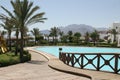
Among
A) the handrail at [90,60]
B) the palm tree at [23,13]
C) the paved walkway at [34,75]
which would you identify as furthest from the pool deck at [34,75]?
the palm tree at [23,13]

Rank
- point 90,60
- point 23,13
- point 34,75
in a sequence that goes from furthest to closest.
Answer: point 23,13 < point 90,60 < point 34,75

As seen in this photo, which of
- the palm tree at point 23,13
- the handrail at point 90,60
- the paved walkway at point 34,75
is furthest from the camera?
the palm tree at point 23,13

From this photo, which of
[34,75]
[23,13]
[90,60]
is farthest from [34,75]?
[23,13]

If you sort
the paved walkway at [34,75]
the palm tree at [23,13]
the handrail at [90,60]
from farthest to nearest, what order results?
the palm tree at [23,13]
the handrail at [90,60]
the paved walkway at [34,75]

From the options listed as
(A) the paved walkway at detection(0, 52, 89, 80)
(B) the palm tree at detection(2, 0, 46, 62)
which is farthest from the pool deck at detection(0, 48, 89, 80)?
(B) the palm tree at detection(2, 0, 46, 62)

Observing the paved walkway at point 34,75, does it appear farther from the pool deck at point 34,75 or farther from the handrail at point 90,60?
the handrail at point 90,60

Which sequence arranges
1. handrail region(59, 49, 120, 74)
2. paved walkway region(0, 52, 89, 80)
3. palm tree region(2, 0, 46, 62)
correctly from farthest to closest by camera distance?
palm tree region(2, 0, 46, 62) → handrail region(59, 49, 120, 74) → paved walkway region(0, 52, 89, 80)

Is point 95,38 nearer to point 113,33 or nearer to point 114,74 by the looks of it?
point 113,33

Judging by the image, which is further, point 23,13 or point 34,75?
point 23,13

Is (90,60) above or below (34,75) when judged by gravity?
above

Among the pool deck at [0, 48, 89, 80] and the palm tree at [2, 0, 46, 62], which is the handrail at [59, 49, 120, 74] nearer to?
the pool deck at [0, 48, 89, 80]

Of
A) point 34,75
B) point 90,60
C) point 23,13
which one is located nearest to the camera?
point 34,75

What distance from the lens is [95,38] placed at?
242ft

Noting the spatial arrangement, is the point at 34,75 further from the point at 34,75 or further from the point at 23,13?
the point at 23,13
